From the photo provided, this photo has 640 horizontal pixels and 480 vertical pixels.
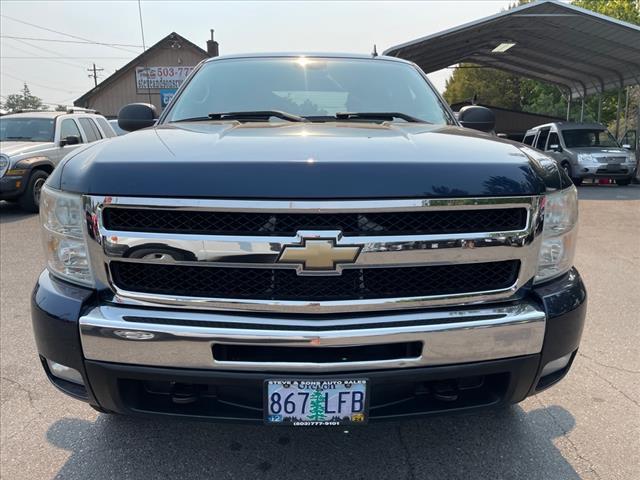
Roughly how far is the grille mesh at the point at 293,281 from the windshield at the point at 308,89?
1.31 m

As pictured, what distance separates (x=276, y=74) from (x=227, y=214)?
72.7 inches

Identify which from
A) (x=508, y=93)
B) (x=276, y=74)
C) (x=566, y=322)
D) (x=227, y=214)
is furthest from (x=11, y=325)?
(x=508, y=93)

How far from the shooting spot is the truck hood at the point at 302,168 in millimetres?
1686

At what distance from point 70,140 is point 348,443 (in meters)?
9.85

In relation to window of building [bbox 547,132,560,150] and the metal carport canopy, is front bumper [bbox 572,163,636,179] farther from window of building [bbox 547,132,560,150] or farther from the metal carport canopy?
the metal carport canopy

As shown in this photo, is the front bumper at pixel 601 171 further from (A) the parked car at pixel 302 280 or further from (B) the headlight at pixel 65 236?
(B) the headlight at pixel 65 236

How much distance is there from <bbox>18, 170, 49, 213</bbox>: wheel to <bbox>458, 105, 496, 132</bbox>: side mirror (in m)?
8.53

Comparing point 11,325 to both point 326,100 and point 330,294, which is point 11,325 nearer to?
point 326,100

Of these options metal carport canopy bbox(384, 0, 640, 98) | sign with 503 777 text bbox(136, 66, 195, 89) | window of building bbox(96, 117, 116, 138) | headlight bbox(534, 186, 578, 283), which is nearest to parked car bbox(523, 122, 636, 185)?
metal carport canopy bbox(384, 0, 640, 98)

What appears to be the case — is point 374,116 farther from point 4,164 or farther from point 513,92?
point 513,92

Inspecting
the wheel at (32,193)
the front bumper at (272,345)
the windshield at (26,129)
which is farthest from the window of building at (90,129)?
the front bumper at (272,345)

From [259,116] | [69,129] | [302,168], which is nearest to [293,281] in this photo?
[302,168]

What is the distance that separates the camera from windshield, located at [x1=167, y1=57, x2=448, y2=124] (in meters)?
3.03

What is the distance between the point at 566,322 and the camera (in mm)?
1929
